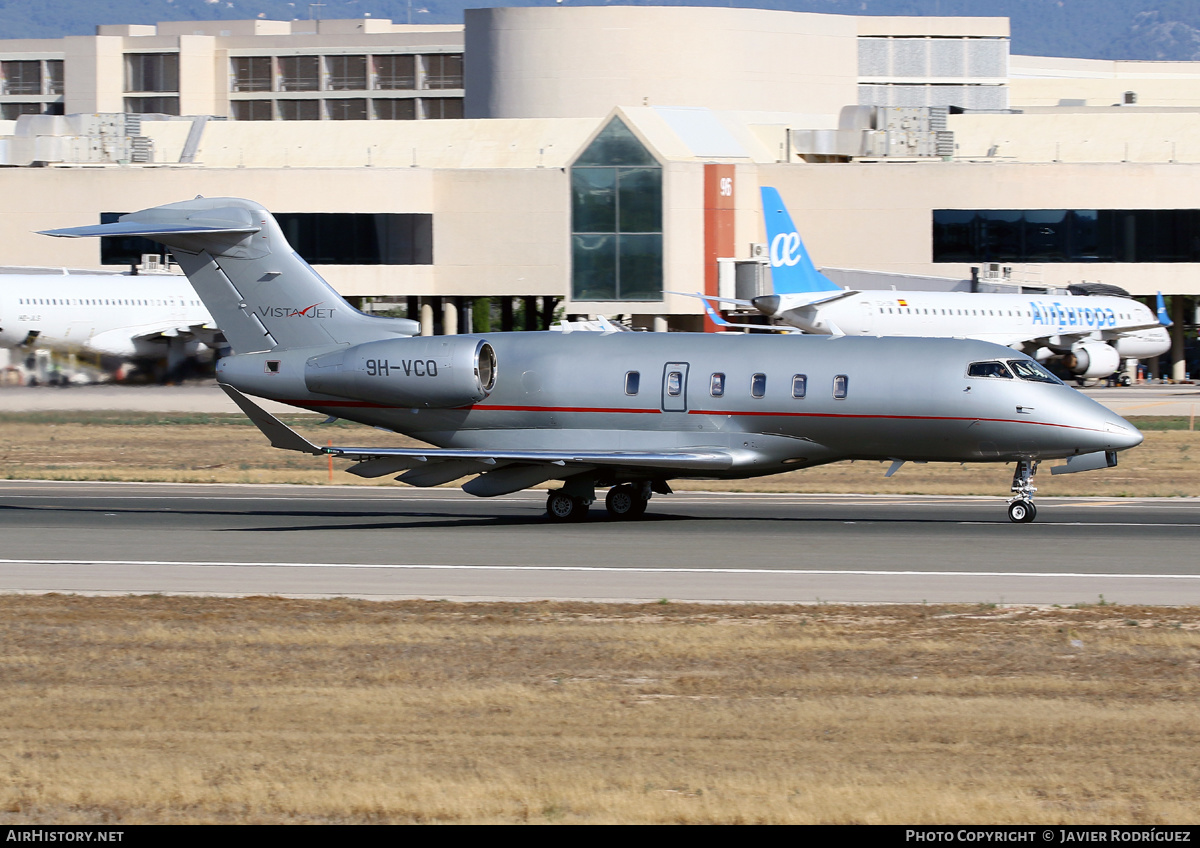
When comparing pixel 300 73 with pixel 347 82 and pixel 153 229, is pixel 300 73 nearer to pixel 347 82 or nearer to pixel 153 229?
pixel 347 82

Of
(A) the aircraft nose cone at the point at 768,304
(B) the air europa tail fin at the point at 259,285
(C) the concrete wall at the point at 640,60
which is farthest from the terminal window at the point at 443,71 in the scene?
(B) the air europa tail fin at the point at 259,285

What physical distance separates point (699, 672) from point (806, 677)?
0.99 meters

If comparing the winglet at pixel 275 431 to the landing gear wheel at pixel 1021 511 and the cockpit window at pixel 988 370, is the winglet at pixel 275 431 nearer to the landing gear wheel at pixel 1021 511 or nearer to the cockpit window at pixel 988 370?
the cockpit window at pixel 988 370

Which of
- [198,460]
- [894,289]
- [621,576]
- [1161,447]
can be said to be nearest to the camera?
[621,576]

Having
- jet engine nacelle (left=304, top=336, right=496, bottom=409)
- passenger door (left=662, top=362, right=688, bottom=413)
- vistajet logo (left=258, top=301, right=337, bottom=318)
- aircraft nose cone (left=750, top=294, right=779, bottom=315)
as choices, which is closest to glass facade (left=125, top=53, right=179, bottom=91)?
aircraft nose cone (left=750, top=294, right=779, bottom=315)

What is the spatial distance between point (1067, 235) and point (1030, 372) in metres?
53.0

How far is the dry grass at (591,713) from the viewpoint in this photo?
33.7ft

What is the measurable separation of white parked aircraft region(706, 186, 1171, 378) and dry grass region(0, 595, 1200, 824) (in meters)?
43.3

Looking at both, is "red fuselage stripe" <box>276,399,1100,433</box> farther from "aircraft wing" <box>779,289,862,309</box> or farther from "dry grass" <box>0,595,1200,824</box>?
"aircraft wing" <box>779,289,862,309</box>

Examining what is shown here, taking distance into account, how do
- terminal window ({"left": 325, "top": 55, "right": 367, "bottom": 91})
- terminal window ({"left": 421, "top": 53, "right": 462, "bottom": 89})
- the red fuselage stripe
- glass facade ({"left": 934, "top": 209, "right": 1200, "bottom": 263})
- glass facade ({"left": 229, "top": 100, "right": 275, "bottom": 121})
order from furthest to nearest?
terminal window ({"left": 325, "top": 55, "right": 367, "bottom": 91}), glass facade ({"left": 229, "top": 100, "right": 275, "bottom": 121}), terminal window ({"left": 421, "top": 53, "right": 462, "bottom": 89}), glass facade ({"left": 934, "top": 209, "right": 1200, "bottom": 263}), the red fuselage stripe

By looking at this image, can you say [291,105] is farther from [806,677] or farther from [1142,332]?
[806,677]

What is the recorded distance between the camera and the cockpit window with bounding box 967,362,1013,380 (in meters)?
25.5
